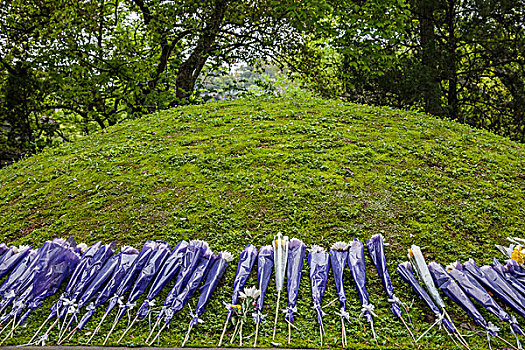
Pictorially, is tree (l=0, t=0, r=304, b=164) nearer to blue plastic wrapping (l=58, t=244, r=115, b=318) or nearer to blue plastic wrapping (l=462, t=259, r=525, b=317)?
blue plastic wrapping (l=58, t=244, r=115, b=318)

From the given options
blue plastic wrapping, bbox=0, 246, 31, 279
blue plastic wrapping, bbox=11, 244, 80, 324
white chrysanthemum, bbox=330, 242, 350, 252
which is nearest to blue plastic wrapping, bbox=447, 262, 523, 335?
white chrysanthemum, bbox=330, 242, 350, 252

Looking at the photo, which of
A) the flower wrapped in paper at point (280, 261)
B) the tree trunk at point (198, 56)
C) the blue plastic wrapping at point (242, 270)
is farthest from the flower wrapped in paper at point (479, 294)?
the tree trunk at point (198, 56)

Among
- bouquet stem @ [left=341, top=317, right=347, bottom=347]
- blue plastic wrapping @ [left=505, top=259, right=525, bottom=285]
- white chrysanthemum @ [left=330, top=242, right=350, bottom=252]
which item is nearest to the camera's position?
bouquet stem @ [left=341, top=317, right=347, bottom=347]

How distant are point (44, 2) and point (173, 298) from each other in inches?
369

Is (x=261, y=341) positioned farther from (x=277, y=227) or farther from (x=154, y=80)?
(x=154, y=80)

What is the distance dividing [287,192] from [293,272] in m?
1.44

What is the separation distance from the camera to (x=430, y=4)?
9.72m

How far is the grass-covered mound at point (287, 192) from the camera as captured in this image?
3.07 m

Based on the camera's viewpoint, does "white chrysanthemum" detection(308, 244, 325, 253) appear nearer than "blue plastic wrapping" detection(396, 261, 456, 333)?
No

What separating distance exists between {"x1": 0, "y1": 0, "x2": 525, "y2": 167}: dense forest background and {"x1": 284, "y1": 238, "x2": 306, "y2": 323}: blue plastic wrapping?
23.1ft

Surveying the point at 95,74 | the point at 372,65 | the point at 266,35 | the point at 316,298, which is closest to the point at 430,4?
the point at 372,65

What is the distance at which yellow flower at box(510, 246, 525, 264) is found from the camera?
123 inches

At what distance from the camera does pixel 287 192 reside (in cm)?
443

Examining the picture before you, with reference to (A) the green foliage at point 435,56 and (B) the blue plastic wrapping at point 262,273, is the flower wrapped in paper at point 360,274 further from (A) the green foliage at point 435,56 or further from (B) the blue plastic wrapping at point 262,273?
(A) the green foliage at point 435,56
